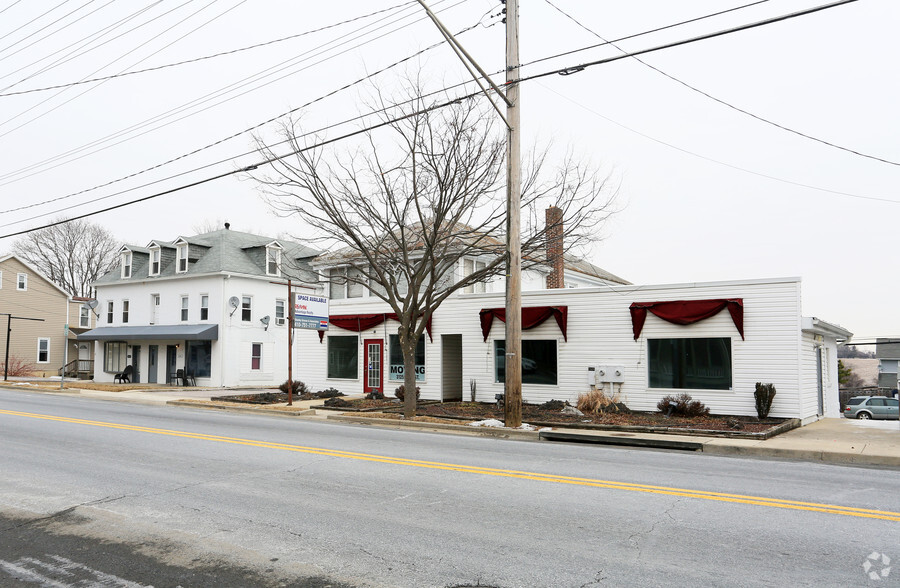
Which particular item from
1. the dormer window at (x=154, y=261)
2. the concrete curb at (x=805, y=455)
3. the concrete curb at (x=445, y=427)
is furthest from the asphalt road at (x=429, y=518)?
the dormer window at (x=154, y=261)

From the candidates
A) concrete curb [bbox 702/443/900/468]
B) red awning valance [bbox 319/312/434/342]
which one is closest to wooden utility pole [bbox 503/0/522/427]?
concrete curb [bbox 702/443/900/468]

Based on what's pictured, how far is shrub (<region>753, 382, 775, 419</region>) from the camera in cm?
1662

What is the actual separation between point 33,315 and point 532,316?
4169 cm

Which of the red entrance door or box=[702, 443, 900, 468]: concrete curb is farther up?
the red entrance door

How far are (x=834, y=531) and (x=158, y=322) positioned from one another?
3810 cm

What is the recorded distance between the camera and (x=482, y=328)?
21969mm

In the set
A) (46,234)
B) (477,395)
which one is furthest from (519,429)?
(46,234)

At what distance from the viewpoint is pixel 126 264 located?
1590 inches

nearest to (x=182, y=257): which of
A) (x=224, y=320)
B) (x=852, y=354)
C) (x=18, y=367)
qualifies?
(x=224, y=320)

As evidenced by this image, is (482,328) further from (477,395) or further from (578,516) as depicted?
(578,516)

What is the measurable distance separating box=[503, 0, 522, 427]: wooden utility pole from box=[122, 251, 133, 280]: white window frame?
109ft

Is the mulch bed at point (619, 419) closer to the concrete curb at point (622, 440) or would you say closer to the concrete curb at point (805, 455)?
the concrete curb at point (622, 440)

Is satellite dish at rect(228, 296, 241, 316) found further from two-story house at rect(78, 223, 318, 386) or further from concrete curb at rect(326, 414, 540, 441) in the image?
concrete curb at rect(326, 414, 540, 441)

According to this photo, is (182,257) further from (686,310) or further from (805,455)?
(805,455)
